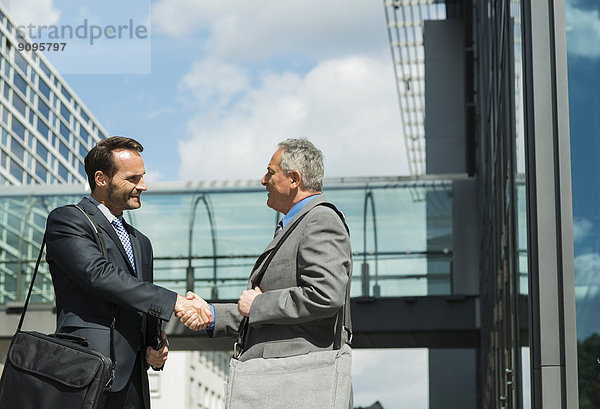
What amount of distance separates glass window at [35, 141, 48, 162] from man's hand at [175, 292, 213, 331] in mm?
93613

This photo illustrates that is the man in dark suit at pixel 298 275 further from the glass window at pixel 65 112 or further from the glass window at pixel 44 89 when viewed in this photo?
the glass window at pixel 65 112

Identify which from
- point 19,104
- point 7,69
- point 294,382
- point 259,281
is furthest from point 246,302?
point 19,104

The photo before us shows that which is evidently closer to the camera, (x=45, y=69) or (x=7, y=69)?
(x=7, y=69)

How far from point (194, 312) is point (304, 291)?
621mm

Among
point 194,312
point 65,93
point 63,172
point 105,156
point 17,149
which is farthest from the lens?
point 65,93

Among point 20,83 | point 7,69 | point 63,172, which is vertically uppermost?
point 7,69

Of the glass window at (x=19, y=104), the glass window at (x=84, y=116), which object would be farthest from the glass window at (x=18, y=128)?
the glass window at (x=84, y=116)

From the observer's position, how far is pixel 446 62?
26.8 m

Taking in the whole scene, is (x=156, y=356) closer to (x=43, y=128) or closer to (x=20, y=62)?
(x=20, y=62)

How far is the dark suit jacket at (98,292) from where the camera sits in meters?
4.09

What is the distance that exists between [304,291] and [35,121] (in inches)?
3812

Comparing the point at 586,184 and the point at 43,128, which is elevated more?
the point at 43,128

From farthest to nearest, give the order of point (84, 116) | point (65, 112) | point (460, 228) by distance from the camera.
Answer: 1. point (84, 116)
2. point (65, 112)
3. point (460, 228)

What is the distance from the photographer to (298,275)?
Result: 400 centimetres
